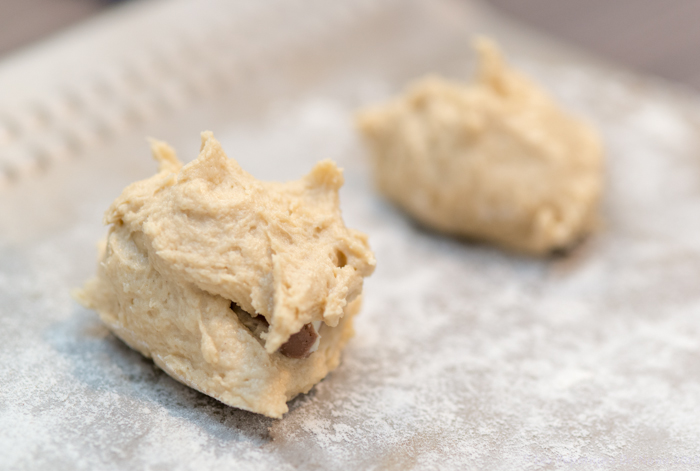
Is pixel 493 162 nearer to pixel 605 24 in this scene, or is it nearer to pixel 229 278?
pixel 229 278

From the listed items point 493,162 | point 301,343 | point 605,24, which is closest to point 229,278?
point 301,343

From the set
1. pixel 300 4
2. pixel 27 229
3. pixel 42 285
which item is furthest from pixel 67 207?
pixel 300 4

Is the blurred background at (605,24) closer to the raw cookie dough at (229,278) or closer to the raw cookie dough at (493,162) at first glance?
the raw cookie dough at (493,162)

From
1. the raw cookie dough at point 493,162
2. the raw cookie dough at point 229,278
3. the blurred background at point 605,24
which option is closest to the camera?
the raw cookie dough at point 229,278

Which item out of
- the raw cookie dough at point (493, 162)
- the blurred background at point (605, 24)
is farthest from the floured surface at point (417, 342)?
the blurred background at point (605, 24)

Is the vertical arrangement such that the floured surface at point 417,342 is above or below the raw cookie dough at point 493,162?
below

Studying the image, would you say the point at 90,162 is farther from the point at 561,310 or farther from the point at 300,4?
the point at 561,310
